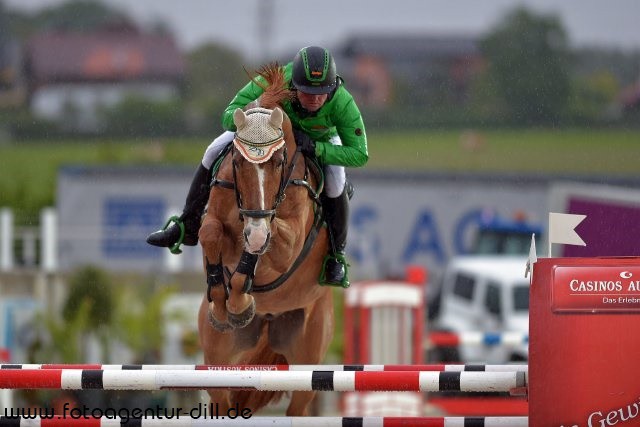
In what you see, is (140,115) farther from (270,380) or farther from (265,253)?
(270,380)

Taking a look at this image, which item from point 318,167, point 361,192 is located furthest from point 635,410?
point 361,192

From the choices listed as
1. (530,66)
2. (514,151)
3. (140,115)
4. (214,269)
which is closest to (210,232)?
(214,269)

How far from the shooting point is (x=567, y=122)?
114 ft

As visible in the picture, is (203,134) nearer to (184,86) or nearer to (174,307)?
(184,86)

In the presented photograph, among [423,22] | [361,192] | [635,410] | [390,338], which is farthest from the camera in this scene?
[423,22]

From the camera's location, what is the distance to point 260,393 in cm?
591

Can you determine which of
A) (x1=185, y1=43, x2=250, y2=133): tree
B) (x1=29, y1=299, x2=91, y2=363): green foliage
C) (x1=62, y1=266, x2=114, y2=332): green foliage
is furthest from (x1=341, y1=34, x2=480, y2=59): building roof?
(x1=29, y1=299, x2=91, y2=363): green foliage

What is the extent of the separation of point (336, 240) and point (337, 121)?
2.11ft

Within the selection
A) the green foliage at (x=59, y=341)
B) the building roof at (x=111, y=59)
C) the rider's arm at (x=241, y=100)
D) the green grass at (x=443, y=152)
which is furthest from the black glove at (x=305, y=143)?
the building roof at (x=111, y=59)

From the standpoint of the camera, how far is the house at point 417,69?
35.8 m

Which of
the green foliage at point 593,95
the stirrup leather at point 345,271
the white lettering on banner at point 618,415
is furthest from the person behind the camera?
the green foliage at point 593,95

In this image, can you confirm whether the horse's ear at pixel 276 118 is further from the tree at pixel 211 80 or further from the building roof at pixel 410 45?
the building roof at pixel 410 45

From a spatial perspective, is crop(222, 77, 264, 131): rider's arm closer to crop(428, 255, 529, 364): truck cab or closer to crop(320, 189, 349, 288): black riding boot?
crop(320, 189, 349, 288): black riding boot

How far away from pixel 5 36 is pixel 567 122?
18701 mm
